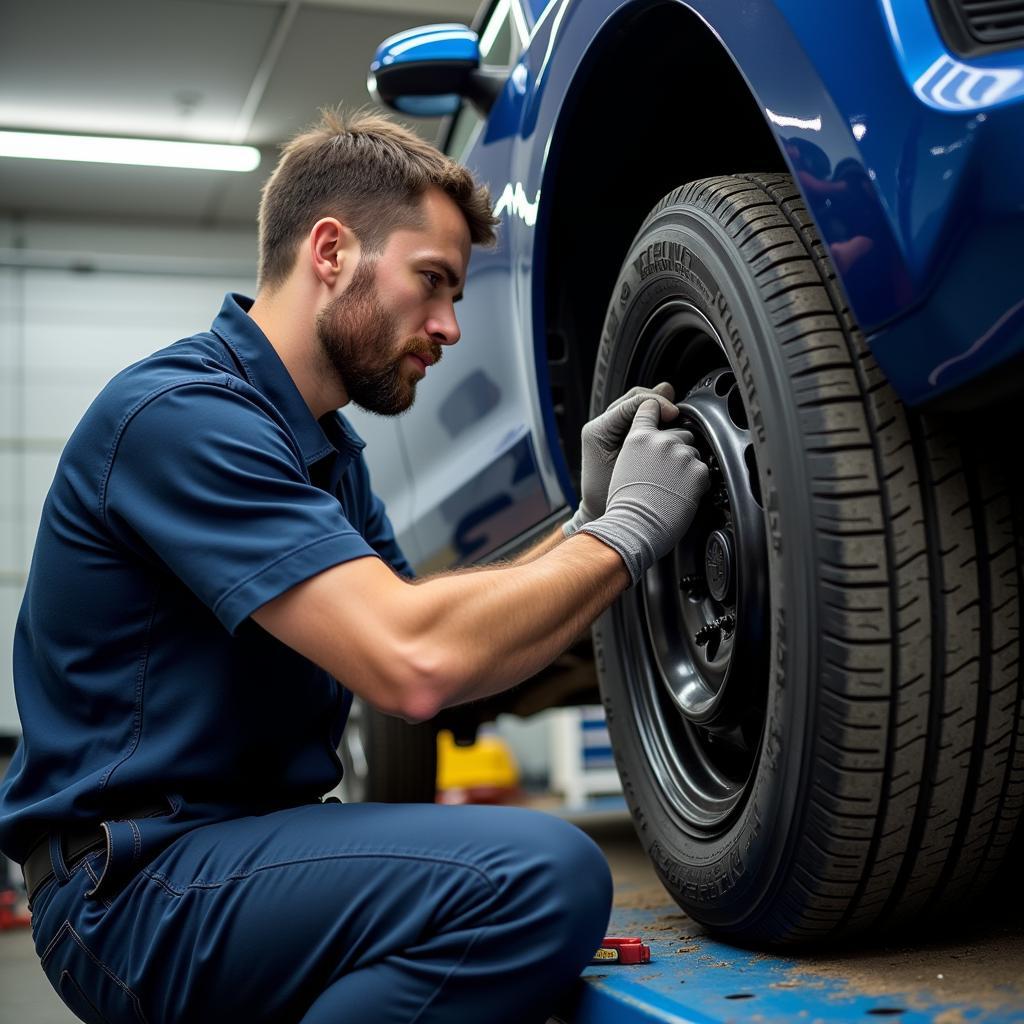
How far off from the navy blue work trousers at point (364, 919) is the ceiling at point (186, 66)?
17.9ft

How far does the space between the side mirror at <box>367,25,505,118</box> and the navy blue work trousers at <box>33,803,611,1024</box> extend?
40.7 inches

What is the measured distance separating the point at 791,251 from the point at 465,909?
626 mm

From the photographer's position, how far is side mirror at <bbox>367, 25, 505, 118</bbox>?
174 centimetres

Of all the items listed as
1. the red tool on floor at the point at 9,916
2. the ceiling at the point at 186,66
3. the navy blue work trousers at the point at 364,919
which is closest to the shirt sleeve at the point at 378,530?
the navy blue work trousers at the point at 364,919

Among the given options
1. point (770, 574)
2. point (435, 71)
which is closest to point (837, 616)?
point (770, 574)

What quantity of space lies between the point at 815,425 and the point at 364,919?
0.57 m

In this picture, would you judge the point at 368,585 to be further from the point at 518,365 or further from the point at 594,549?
the point at 518,365

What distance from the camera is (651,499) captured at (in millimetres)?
1211

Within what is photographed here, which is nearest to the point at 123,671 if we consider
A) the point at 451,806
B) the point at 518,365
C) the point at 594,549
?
the point at 451,806

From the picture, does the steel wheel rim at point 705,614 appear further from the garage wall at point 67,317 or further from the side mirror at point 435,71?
the garage wall at point 67,317

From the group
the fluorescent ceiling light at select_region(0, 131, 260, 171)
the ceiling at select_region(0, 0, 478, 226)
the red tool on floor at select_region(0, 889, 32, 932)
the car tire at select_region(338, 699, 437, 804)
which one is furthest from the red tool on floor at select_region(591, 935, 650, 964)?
the fluorescent ceiling light at select_region(0, 131, 260, 171)

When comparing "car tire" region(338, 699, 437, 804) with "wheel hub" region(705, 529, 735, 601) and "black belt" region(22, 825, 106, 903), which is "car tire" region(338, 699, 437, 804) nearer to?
"black belt" region(22, 825, 106, 903)

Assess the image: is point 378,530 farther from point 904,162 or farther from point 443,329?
point 904,162

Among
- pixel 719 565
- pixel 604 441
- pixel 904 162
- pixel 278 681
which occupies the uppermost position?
pixel 904 162
